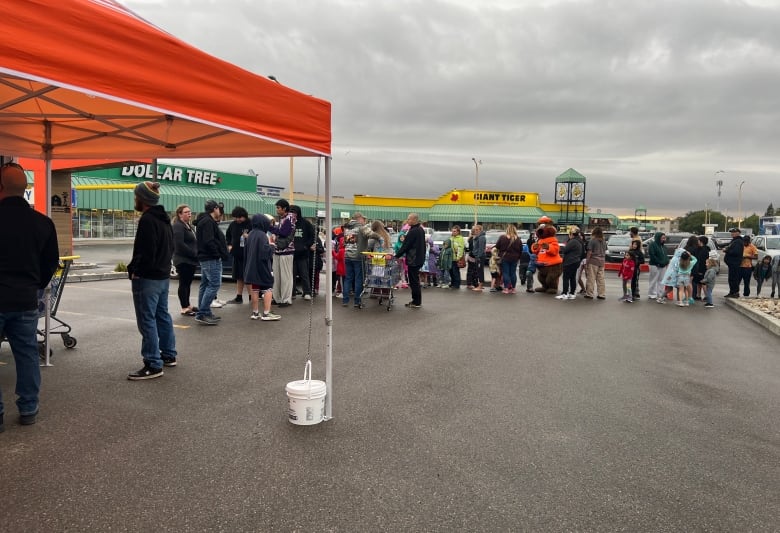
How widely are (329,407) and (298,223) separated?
24.9 ft

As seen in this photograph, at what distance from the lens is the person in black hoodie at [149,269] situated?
562 cm

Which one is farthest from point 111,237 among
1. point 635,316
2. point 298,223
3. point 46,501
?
point 46,501

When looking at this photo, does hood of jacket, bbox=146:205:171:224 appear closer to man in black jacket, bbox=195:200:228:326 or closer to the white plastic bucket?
the white plastic bucket

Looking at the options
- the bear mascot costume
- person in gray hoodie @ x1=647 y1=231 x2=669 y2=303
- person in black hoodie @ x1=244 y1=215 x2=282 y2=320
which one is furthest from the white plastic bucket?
person in gray hoodie @ x1=647 y1=231 x2=669 y2=303

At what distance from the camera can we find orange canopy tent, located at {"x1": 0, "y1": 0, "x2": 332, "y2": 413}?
2725mm

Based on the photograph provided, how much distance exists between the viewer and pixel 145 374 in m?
5.70

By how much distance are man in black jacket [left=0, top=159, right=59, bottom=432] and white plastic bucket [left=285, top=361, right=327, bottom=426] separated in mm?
2087

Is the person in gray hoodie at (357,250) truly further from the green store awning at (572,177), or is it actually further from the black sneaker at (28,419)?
the green store awning at (572,177)

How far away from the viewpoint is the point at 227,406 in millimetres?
4938

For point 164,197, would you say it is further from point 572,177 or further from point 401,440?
point 572,177

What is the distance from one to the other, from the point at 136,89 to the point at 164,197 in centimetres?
3746

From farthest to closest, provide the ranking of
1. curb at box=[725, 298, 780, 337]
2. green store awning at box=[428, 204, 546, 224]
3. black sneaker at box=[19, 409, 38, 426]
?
green store awning at box=[428, 204, 546, 224] < curb at box=[725, 298, 780, 337] < black sneaker at box=[19, 409, 38, 426]

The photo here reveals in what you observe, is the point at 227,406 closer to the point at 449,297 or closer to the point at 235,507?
the point at 235,507

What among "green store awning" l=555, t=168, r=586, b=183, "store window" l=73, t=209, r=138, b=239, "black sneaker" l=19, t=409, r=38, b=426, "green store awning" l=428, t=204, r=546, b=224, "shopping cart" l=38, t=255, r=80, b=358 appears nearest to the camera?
"black sneaker" l=19, t=409, r=38, b=426
